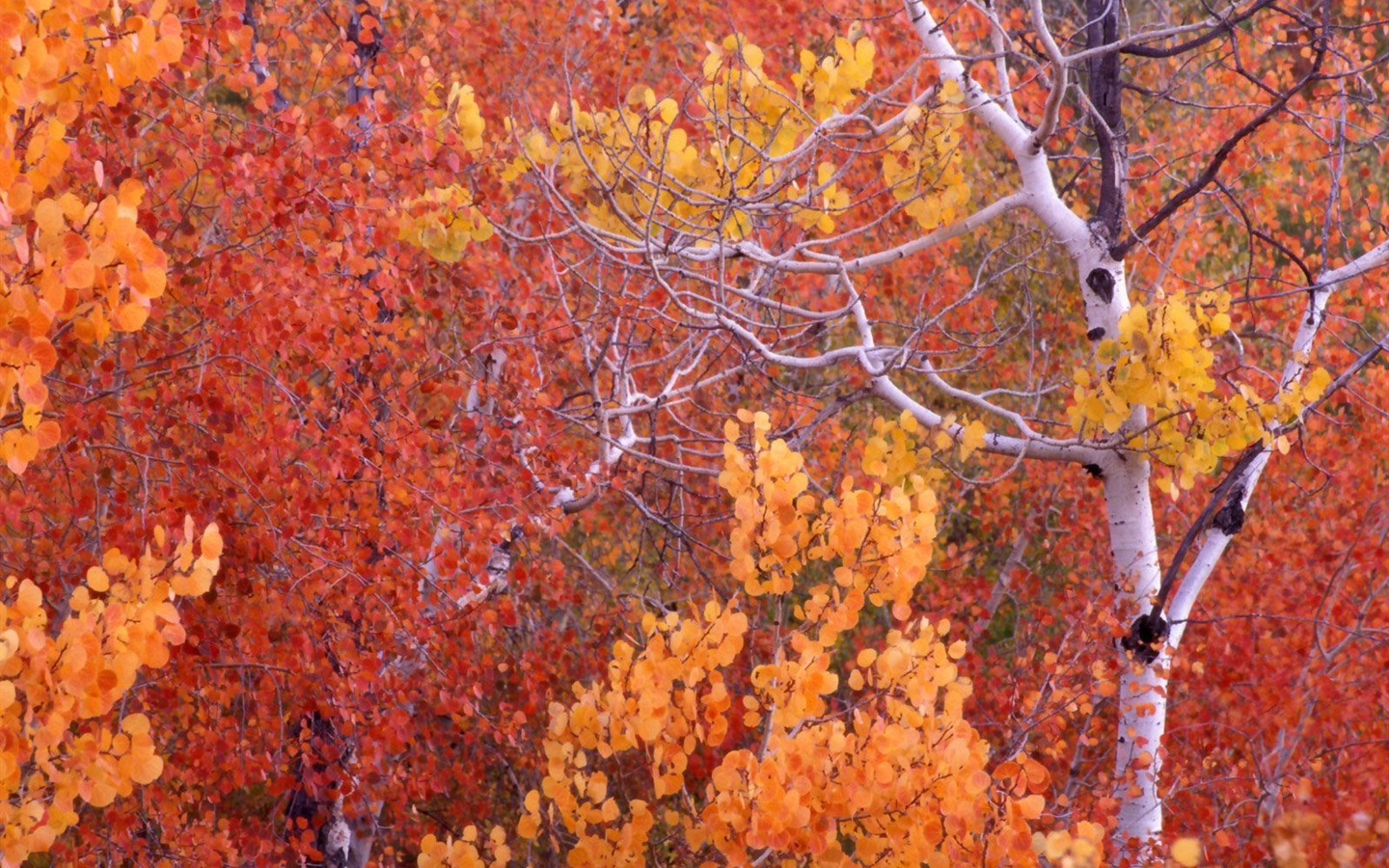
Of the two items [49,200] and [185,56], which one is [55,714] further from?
[185,56]

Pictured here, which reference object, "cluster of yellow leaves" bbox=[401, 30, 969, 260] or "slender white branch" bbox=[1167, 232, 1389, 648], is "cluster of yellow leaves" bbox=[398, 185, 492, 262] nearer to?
"cluster of yellow leaves" bbox=[401, 30, 969, 260]

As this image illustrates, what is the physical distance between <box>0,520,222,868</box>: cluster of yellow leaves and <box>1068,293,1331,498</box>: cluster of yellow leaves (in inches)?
107

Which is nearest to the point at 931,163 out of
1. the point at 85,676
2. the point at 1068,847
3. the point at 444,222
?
the point at 444,222

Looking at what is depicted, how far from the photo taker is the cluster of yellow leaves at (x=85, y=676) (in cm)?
274

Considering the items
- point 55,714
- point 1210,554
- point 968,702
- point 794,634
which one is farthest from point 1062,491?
point 55,714

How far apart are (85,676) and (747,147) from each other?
301 cm

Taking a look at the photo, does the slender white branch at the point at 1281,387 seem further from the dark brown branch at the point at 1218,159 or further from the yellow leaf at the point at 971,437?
the yellow leaf at the point at 971,437

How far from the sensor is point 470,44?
1096 centimetres

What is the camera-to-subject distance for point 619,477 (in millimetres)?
6168

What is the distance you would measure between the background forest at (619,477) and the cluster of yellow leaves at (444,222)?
1.0 inches

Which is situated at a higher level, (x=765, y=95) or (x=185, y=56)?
(x=765, y=95)

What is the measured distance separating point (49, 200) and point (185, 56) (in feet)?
8.46

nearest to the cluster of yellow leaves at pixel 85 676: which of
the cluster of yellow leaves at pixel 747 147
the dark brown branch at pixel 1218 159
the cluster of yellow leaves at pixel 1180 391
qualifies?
the cluster of yellow leaves at pixel 747 147

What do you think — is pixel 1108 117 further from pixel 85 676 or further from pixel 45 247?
pixel 85 676
